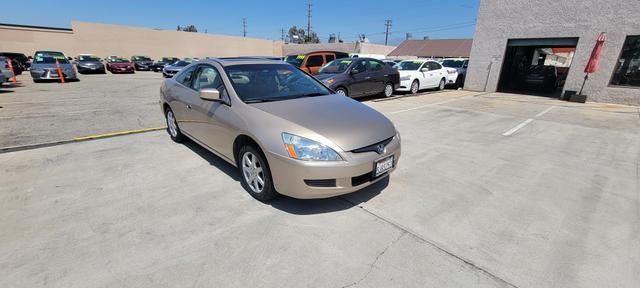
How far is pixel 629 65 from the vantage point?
1036cm

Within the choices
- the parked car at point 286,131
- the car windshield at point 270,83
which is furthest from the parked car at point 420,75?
the parked car at point 286,131

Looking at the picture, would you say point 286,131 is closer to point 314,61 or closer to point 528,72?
point 314,61

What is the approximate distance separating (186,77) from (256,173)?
8.29ft

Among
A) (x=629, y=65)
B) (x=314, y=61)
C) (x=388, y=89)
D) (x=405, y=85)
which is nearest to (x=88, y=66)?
(x=314, y=61)

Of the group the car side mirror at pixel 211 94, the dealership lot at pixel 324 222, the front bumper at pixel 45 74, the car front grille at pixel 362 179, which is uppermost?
the car side mirror at pixel 211 94

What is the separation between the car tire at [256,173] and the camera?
294 centimetres

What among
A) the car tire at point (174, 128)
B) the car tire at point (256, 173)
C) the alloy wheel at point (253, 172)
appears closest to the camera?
the car tire at point (256, 173)

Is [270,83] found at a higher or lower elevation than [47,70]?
higher

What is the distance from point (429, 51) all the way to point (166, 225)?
44.1 metres

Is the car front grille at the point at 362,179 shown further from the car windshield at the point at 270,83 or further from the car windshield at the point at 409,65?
the car windshield at the point at 409,65

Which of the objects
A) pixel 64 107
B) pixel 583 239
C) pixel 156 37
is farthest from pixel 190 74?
pixel 156 37

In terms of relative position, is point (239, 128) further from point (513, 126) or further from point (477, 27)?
Answer: point (477, 27)

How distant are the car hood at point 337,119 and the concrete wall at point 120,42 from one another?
137ft

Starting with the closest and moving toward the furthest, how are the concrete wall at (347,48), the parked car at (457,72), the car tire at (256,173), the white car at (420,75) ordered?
1. the car tire at (256,173)
2. the white car at (420,75)
3. the parked car at (457,72)
4. the concrete wall at (347,48)
